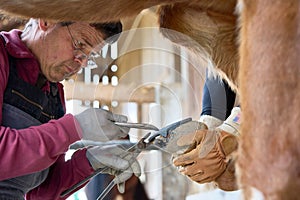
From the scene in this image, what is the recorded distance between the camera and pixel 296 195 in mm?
494

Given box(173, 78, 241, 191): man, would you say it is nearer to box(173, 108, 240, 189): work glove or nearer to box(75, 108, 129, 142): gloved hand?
box(173, 108, 240, 189): work glove

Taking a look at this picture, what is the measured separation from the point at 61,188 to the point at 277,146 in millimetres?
624

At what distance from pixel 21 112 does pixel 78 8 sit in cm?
25

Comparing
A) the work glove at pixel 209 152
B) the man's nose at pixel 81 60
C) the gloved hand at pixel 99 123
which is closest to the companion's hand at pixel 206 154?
the work glove at pixel 209 152

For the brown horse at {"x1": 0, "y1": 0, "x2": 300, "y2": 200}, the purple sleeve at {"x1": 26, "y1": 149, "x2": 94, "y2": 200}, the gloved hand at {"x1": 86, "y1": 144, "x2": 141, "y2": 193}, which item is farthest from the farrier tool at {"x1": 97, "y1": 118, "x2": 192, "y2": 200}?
the brown horse at {"x1": 0, "y1": 0, "x2": 300, "y2": 200}

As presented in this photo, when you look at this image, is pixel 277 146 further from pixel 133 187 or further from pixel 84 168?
pixel 133 187

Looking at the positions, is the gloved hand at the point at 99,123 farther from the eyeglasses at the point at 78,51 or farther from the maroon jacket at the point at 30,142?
the eyeglasses at the point at 78,51

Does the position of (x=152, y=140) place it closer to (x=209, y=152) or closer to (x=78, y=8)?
(x=209, y=152)

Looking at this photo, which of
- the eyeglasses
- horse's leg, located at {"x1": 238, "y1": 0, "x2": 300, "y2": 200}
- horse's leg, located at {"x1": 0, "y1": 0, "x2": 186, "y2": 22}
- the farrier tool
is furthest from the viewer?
the eyeglasses

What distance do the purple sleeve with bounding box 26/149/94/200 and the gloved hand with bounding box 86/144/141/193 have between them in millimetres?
55

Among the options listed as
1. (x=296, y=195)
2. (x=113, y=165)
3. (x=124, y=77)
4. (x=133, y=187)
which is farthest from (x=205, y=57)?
(x=133, y=187)

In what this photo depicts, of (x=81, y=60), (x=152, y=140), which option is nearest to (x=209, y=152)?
(x=152, y=140)

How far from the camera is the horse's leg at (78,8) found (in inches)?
29.9

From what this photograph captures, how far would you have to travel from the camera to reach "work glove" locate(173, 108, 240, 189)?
93cm
